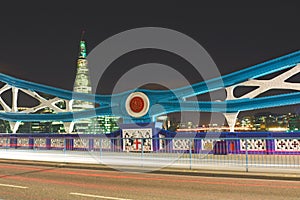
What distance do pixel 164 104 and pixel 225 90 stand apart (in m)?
4.30

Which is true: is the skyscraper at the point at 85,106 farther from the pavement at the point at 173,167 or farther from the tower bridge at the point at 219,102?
the pavement at the point at 173,167

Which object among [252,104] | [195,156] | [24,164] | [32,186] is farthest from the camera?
[252,104]

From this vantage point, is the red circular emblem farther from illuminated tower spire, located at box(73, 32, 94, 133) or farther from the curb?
illuminated tower spire, located at box(73, 32, 94, 133)

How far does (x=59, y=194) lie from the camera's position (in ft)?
28.4

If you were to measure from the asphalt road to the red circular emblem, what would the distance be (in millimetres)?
8924

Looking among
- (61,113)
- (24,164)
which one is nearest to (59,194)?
(24,164)

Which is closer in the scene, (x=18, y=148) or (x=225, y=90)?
(x=225, y=90)

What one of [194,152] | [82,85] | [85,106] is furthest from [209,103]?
[82,85]

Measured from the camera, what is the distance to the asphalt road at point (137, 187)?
8359mm

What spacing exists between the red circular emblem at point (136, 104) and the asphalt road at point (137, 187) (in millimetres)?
8924

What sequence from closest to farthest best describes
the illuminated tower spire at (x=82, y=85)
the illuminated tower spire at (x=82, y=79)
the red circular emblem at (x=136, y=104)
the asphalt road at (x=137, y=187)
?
1. the asphalt road at (x=137, y=187)
2. the red circular emblem at (x=136, y=104)
3. the illuminated tower spire at (x=82, y=85)
4. the illuminated tower spire at (x=82, y=79)

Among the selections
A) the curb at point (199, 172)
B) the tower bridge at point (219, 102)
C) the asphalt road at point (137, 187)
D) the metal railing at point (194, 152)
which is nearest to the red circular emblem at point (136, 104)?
the tower bridge at point (219, 102)

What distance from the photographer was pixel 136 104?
2133cm

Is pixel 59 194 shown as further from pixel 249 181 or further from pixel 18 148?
pixel 18 148
